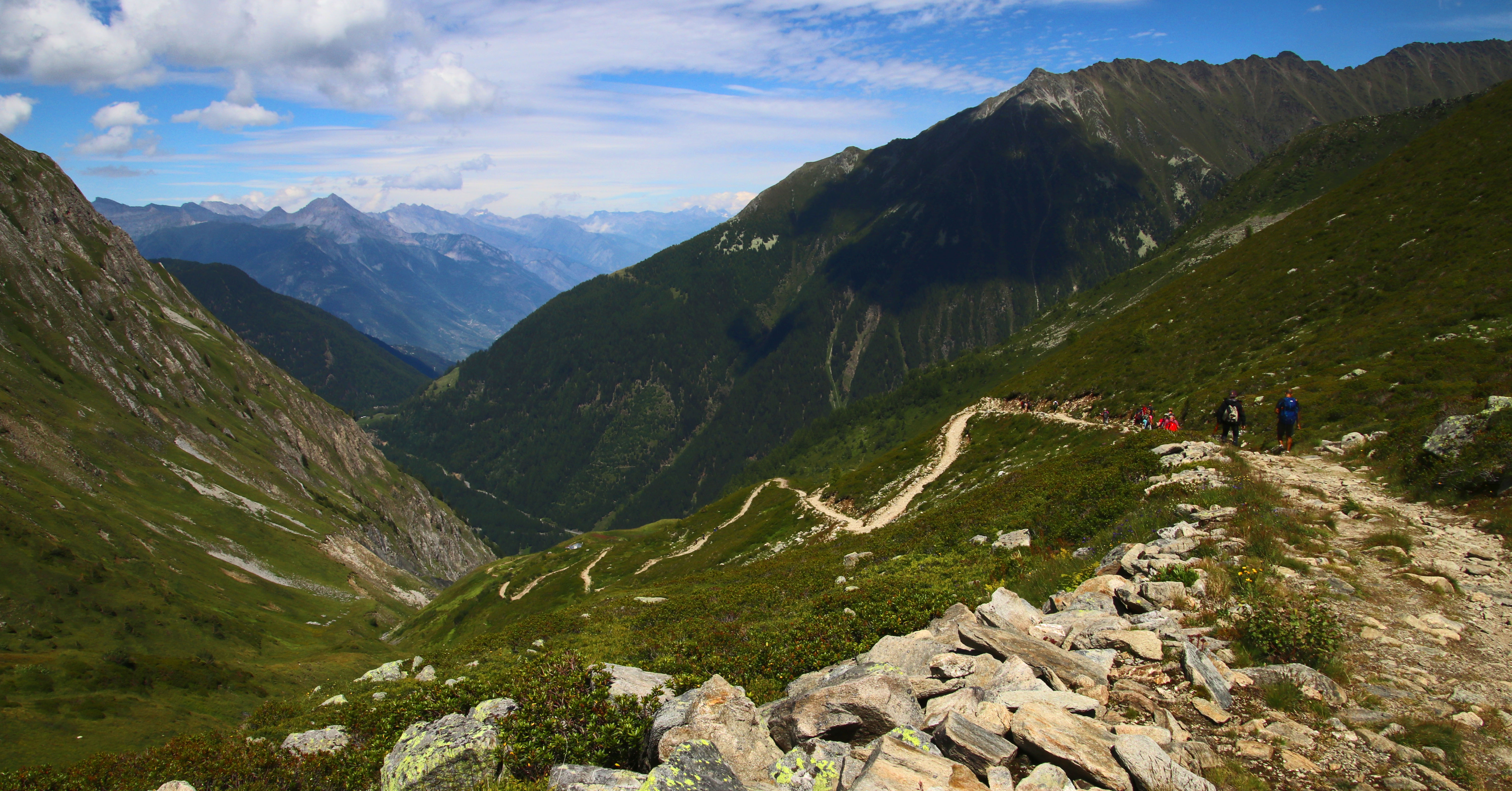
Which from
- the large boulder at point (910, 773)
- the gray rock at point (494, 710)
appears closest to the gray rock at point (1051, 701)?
the large boulder at point (910, 773)

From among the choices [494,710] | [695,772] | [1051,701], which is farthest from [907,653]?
[494,710]

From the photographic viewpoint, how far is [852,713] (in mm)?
10125

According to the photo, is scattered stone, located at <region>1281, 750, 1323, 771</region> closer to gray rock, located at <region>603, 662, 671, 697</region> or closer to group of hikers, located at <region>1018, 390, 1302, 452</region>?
gray rock, located at <region>603, 662, 671, 697</region>

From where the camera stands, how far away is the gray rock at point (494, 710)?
38.9ft

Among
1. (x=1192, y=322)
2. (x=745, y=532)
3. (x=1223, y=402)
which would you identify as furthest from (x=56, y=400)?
(x=1192, y=322)

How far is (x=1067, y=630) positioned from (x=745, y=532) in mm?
72717

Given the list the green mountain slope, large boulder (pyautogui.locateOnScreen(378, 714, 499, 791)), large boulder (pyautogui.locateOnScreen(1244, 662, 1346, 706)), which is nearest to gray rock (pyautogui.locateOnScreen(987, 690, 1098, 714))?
large boulder (pyautogui.locateOnScreen(1244, 662, 1346, 706))

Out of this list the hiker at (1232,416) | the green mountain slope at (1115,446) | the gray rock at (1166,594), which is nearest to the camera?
the gray rock at (1166,594)

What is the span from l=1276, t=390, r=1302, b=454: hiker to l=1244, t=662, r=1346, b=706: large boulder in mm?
20918

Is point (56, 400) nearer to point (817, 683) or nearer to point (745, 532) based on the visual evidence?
point (745, 532)

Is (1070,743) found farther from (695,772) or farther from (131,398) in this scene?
(131,398)

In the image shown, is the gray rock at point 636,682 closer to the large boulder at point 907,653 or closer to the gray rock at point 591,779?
the gray rock at point 591,779

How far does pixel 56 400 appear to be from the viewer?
117 m

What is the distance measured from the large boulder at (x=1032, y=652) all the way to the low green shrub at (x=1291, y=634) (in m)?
2.86
